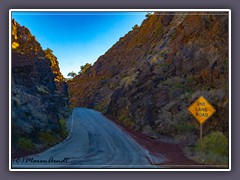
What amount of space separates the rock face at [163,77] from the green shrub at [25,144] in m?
2.57

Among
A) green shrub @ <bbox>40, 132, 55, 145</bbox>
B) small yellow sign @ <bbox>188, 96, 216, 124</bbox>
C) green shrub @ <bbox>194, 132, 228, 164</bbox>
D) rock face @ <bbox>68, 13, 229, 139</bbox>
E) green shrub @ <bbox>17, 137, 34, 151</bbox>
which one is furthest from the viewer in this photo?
green shrub @ <bbox>40, 132, 55, 145</bbox>

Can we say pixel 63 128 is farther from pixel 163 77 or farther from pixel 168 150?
pixel 163 77

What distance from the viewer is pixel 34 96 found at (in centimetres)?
1605

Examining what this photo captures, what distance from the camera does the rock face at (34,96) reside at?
14.3 m

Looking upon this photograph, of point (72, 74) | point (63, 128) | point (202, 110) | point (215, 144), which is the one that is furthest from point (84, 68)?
point (215, 144)

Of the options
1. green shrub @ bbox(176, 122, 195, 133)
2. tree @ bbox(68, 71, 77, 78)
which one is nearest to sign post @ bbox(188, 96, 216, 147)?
green shrub @ bbox(176, 122, 195, 133)

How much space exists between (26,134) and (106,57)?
4171 millimetres

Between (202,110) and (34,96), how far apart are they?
660 cm

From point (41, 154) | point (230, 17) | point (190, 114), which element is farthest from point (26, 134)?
point (230, 17)

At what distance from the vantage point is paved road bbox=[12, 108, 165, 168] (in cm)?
1399

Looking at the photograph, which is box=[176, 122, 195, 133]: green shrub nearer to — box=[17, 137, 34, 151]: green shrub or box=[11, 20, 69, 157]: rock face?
box=[11, 20, 69, 157]: rock face

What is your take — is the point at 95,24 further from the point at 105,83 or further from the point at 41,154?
the point at 41,154

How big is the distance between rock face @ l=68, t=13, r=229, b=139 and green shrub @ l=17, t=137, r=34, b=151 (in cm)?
257
